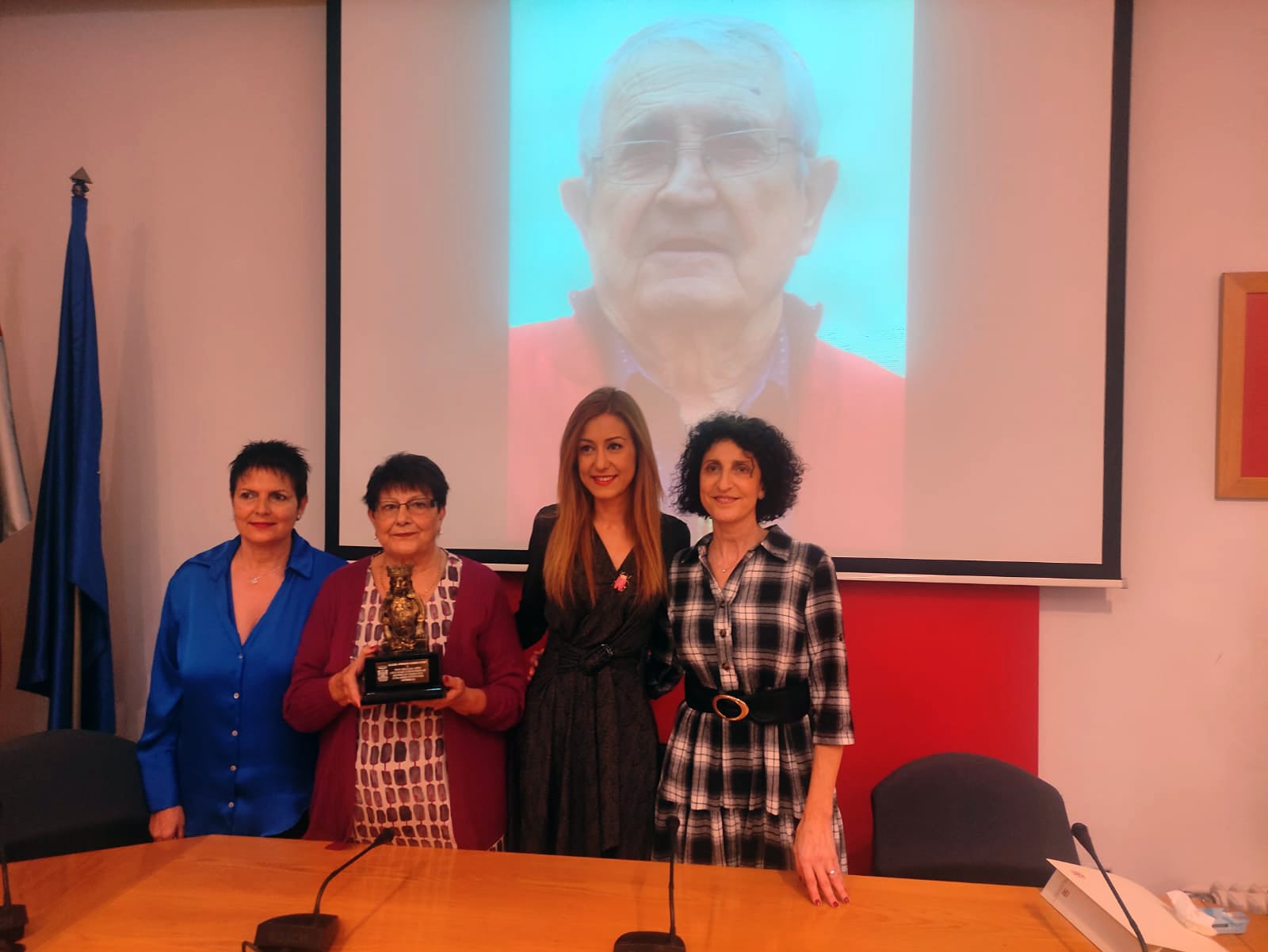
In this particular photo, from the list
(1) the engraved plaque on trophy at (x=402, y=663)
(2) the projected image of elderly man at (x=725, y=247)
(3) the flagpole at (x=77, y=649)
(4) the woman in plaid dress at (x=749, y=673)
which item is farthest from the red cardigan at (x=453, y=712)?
(3) the flagpole at (x=77, y=649)

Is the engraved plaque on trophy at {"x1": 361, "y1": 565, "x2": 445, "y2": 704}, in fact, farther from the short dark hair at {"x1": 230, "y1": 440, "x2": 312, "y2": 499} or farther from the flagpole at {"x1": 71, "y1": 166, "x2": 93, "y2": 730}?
the flagpole at {"x1": 71, "y1": 166, "x2": 93, "y2": 730}

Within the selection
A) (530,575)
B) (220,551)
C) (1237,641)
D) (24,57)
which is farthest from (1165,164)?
(24,57)

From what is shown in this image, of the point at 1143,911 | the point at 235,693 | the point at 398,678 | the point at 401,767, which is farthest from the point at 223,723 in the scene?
the point at 1143,911

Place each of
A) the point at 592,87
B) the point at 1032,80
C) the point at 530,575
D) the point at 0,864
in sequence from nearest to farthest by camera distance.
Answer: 1. the point at 0,864
2. the point at 530,575
3. the point at 1032,80
4. the point at 592,87

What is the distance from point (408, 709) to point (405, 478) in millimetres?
527

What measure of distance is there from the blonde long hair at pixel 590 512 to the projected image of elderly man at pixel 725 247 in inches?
30.0

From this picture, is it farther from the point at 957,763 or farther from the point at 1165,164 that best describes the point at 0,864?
the point at 1165,164

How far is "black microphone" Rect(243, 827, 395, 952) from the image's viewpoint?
4.21 ft

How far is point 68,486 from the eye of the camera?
2777 millimetres

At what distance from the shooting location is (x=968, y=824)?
2045 millimetres

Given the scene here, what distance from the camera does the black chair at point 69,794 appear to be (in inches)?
73.3

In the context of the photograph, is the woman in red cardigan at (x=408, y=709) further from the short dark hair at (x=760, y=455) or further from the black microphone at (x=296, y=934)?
the short dark hair at (x=760, y=455)

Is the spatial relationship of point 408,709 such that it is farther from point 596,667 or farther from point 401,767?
point 596,667

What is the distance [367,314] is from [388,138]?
0.62m
